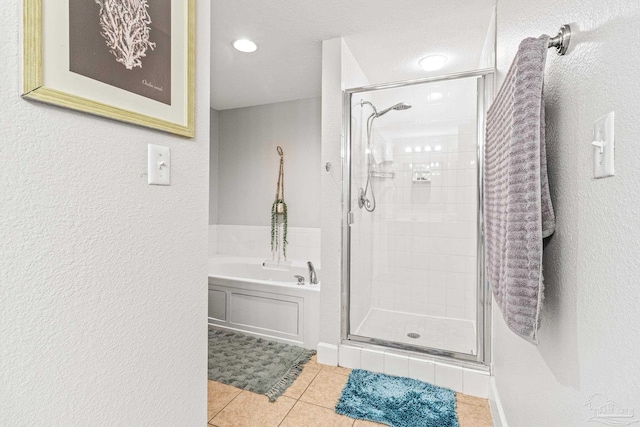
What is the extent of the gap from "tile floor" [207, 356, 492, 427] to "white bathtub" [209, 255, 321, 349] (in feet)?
1.50

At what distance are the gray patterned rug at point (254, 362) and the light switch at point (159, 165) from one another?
1.50 meters

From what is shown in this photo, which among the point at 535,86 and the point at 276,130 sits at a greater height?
the point at 276,130

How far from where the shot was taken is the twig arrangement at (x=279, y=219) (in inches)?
144

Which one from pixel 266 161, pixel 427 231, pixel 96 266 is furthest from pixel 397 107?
pixel 96 266

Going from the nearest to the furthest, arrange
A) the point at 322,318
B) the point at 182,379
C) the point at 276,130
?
the point at 182,379 → the point at 322,318 → the point at 276,130

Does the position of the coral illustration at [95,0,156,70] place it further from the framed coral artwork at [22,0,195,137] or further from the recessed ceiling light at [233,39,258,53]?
the recessed ceiling light at [233,39,258,53]

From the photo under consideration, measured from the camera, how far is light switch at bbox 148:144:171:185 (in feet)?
3.01

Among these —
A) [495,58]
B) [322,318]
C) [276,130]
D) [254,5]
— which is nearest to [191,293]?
[322,318]

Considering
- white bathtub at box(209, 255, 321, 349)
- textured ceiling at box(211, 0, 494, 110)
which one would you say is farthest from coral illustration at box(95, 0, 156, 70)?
white bathtub at box(209, 255, 321, 349)

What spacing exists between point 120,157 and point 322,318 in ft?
5.88

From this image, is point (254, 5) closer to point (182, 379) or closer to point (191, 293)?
point (191, 293)

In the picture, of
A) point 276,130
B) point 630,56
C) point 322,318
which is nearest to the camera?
point 630,56

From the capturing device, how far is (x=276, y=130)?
3.72 m

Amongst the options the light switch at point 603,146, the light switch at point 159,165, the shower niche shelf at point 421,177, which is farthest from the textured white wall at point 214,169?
the light switch at point 603,146
